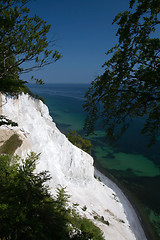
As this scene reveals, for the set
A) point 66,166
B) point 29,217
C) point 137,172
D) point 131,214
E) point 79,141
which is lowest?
point 131,214

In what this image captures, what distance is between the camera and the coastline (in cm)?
2141

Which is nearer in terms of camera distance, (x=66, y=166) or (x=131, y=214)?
(x=66, y=166)

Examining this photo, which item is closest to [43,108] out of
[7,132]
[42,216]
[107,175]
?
[7,132]

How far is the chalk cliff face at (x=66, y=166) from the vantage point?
18.8m

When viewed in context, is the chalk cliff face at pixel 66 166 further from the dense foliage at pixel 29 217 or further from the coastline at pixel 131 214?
the dense foliage at pixel 29 217

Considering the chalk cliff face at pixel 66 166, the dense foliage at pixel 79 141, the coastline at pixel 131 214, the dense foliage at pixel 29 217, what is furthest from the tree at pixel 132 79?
the dense foliage at pixel 79 141

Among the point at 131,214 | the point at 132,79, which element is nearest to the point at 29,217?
the point at 132,79

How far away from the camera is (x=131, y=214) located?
24609 millimetres

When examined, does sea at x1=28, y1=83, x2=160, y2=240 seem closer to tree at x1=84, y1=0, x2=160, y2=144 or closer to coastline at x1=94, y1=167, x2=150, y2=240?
coastline at x1=94, y1=167, x2=150, y2=240

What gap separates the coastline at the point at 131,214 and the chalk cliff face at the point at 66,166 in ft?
3.61

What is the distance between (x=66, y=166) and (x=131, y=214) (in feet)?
50.3

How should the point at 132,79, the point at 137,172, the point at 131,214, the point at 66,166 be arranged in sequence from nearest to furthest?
the point at 132,79
the point at 66,166
the point at 131,214
the point at 137,172

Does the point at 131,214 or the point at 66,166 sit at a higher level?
the point at 66,166

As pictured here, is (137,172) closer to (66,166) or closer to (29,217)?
(66,166)
